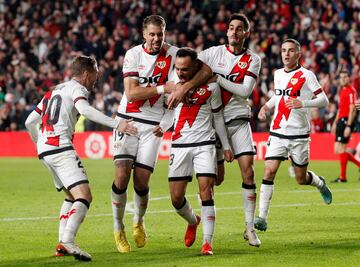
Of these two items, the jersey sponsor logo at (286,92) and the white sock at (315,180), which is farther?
the white sock at (315,180)

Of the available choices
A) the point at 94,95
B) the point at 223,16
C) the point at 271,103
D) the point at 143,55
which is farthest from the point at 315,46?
the point at 143,55

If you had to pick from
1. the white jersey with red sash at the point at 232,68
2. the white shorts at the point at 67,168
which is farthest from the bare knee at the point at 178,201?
the white jersey with red sash at the point at 232,68

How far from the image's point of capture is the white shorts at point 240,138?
34.7 ft

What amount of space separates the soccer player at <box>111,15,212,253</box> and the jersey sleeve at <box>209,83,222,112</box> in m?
0.58

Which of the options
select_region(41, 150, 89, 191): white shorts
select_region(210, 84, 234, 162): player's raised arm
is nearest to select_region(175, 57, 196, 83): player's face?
select_region(210, 84, 234, 162): player's raised arm

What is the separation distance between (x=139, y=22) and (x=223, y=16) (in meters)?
3.23

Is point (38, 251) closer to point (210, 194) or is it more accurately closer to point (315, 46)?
point (210, 194)

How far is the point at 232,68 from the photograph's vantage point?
1053cm

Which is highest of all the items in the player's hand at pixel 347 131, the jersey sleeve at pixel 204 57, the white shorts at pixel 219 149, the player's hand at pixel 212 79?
the jersey sleeve at pixel 204 57

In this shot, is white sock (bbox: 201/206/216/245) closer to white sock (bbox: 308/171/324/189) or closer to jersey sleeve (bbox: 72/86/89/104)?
jersey sleeve (bbox: 72/86/89/104)

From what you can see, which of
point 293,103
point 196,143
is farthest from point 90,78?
point 293,103

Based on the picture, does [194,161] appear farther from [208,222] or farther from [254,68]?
[254,68]

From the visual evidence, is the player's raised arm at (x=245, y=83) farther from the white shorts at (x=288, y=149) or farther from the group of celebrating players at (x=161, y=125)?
the white shorts at (x=288, y=149)

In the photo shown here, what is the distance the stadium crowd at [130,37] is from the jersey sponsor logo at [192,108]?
16.3 m
